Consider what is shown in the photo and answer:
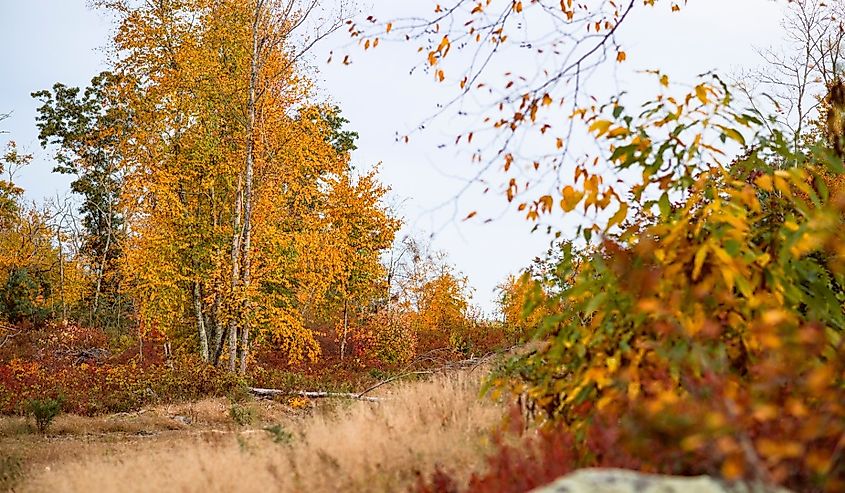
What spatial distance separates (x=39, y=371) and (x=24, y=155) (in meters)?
11.5

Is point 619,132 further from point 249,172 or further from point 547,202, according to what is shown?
point 249,172

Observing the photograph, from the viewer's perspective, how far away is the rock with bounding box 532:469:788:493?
2.17 meters

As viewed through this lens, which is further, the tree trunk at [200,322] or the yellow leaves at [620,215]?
the tree trunk at [200,322]

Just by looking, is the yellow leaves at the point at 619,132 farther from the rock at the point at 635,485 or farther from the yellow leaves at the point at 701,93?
the rock at the point at 635,485

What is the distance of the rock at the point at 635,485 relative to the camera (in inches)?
85.3

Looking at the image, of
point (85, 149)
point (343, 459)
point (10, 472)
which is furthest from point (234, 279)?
point (85, 149)

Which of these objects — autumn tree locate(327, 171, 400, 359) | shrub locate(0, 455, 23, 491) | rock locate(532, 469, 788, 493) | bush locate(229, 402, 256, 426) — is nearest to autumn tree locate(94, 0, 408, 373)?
autumn tree locate(327, 171, 400, 359)

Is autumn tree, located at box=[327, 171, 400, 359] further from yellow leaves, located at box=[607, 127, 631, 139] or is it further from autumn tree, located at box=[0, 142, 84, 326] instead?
yellow leaves, located at box=[607, 127, 631, 139]

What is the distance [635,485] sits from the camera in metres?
2.19

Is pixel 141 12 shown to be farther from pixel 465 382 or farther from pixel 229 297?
pixel 465 382

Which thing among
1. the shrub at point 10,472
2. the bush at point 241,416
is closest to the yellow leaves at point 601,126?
A: the shrub at point 10,472

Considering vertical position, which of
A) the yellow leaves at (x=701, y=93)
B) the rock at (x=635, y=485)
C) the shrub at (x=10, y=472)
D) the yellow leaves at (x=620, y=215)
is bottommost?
the shrub at (x=10, y=472)

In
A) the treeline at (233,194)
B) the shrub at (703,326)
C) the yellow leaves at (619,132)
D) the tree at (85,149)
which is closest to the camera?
the shrub at (703,326)

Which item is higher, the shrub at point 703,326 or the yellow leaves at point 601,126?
the yellow leaves at point 601,126
